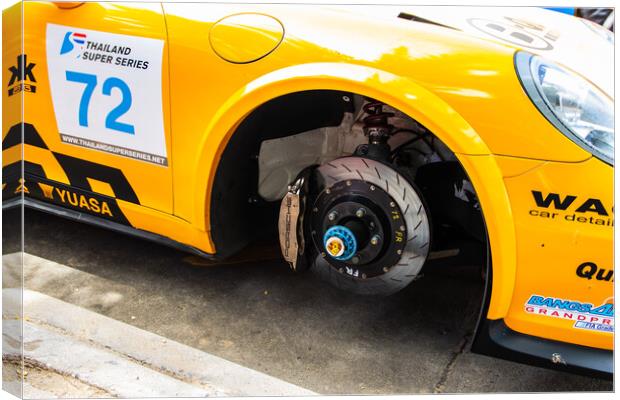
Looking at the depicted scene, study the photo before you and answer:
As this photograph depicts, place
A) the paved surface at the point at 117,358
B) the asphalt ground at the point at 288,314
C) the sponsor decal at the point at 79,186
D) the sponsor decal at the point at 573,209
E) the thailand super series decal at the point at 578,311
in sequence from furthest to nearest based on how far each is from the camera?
the sponsor decal at the point at 79,186, the asphalt ground at the point at 288,314, the paved surface at the point at 117,358, the thailand super series decal at the point at 578,311, the sponsor decal at the point at 573,209

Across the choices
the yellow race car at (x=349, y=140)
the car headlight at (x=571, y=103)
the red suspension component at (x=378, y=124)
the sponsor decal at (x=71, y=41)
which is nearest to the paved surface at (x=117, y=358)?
the yellow race car at (x=349, y=140)

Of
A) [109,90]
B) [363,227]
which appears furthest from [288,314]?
[109,90]

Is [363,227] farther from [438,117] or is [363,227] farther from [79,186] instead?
[79,186]

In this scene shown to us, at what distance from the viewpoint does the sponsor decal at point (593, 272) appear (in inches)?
70.4

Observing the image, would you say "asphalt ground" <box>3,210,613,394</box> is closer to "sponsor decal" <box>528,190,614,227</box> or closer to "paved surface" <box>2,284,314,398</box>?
"paved surface" <box>2,284,314,398</box>

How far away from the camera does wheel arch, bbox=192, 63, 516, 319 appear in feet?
5.91

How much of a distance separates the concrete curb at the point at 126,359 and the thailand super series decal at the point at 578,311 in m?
0.79

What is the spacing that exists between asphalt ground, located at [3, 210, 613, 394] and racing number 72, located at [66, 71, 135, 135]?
474mm

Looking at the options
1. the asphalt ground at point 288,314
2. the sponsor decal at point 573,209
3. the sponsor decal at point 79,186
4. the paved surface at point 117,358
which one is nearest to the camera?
the sponsor decal at point 573,209

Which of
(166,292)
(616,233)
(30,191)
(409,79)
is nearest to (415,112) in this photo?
(409,79)

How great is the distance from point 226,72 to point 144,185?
59 cm

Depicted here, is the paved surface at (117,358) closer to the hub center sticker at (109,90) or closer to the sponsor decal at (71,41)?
the hub center sticker at (109,90)

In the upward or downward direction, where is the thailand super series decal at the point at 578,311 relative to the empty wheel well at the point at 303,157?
downward

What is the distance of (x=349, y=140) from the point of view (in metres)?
2.39
